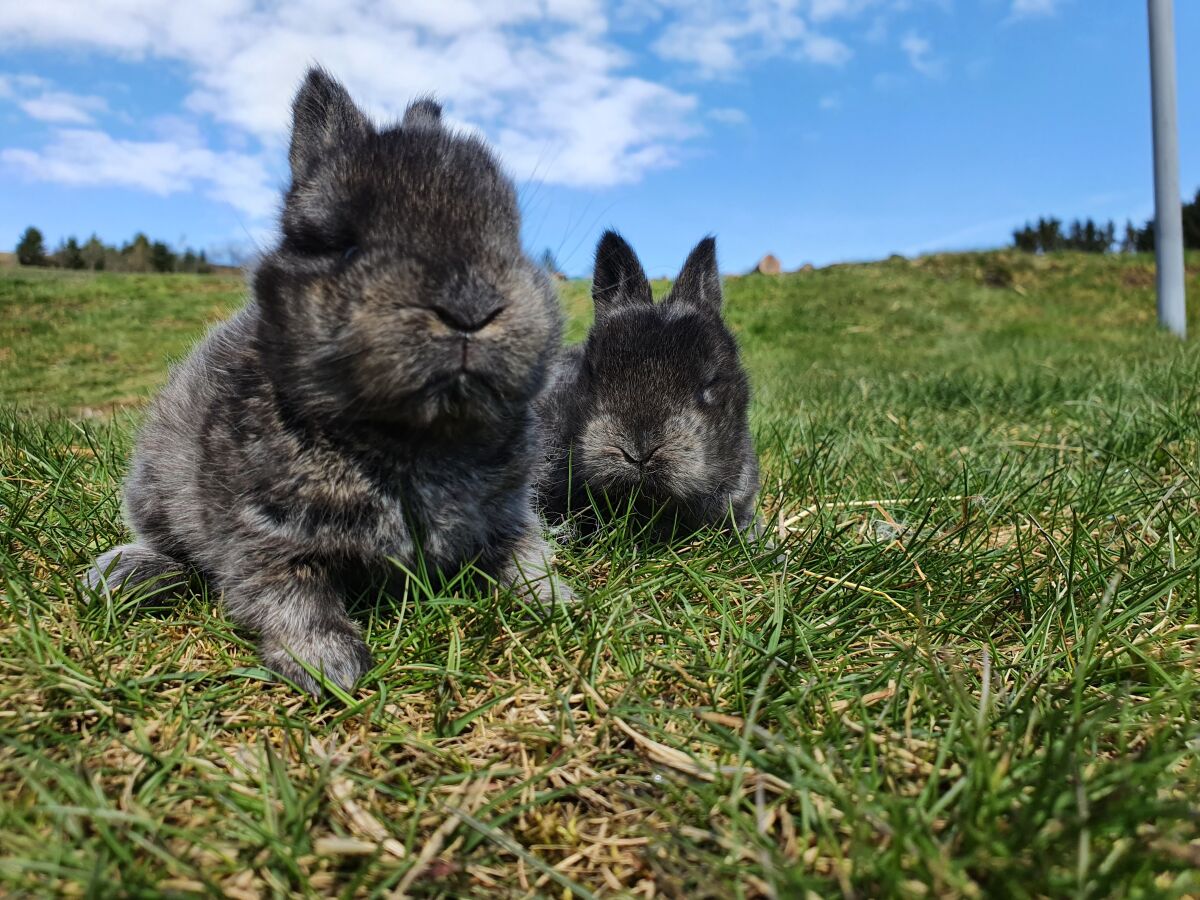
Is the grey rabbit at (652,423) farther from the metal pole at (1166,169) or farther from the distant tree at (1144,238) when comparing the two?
the distant tree at (1144,238)

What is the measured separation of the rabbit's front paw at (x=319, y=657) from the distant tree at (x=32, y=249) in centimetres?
4788

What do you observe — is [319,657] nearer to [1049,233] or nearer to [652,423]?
[652,423]

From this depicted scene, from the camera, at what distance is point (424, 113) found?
3.25 meters

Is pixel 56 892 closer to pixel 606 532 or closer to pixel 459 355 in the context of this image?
pixel 459 355

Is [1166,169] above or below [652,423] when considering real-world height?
above

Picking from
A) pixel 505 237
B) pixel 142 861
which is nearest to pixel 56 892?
pixel 142 861

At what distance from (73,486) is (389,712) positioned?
2.55 meters

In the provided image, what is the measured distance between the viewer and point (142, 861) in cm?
181

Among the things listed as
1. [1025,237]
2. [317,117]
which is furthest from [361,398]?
[1025,237]

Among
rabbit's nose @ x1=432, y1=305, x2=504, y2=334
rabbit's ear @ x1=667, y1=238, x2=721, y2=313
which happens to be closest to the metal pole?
rabbit's ear @ x1=667, y1=238, x2=721, y2=313

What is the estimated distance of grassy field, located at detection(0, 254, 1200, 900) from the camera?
5.72 feet

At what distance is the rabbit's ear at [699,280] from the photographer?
441 cm

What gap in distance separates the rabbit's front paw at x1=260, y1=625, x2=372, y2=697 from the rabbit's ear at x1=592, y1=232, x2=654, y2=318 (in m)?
2.30

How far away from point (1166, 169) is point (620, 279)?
1334cm
